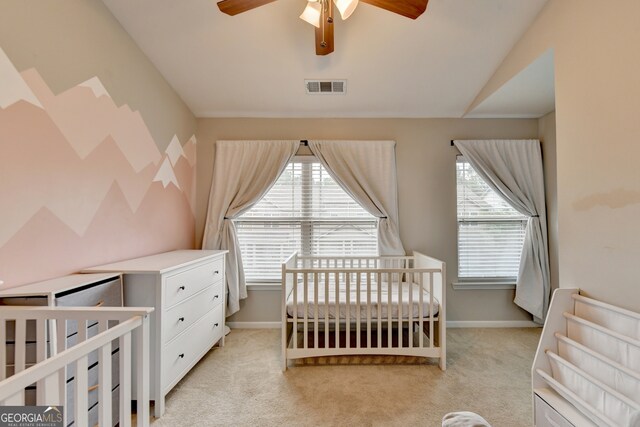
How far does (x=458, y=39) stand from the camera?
2121 millimetres

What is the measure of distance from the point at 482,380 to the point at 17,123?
119 inches

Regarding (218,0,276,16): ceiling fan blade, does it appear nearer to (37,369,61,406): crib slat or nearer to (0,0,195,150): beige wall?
(0,0,195,150): beige wall

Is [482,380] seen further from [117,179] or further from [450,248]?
[117,179]

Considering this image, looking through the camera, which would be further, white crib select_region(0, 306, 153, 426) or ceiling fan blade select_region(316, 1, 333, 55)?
ceiling fan blade select_region(316, 1, 333, 55)

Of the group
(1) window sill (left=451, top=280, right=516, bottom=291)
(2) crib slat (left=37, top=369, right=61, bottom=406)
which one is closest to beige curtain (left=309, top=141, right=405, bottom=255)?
(1) window sill (left=451, top=280, right=516, bottom=291)

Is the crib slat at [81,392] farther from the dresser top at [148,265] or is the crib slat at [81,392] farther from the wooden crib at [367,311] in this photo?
the wooden crib at [367,311]

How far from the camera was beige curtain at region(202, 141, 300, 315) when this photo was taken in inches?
115

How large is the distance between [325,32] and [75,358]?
1739mm

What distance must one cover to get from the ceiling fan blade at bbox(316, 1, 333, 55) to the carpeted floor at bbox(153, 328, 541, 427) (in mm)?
2123

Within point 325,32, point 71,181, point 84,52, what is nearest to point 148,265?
point 71,181

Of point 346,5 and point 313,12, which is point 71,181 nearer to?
point 313,12

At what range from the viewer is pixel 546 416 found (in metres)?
1.45

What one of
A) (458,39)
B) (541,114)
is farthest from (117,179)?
(541,114)

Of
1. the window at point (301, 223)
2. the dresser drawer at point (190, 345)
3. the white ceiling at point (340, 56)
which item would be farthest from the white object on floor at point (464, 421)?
the window at point (301, 223)
